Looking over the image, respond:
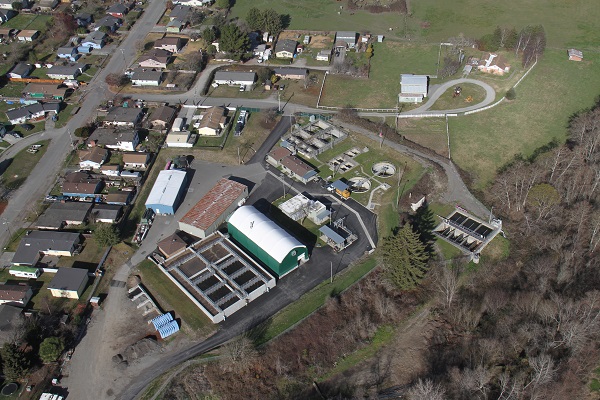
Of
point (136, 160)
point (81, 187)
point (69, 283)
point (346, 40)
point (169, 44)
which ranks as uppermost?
point (346, 40)

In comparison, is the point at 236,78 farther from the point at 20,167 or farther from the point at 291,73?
the point at 20,167

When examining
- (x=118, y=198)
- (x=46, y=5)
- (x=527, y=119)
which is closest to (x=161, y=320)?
(x=118, y=198)

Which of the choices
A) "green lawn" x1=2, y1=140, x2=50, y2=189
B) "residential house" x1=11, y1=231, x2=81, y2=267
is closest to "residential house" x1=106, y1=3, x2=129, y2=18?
"green lawn" x1=2, y1=140, x2=50, y2=189

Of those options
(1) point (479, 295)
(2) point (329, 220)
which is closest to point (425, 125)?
(2) point (329, 220)

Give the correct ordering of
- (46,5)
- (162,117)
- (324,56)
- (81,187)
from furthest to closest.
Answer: (46,5), (324,56), (162,117), (81,187)

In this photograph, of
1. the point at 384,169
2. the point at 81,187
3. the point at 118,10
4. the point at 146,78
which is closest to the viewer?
the point at 81,187

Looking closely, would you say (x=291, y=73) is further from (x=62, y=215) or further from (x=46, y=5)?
(x=46, y=5)

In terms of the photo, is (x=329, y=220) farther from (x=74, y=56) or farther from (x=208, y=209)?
(x=74, y=56)

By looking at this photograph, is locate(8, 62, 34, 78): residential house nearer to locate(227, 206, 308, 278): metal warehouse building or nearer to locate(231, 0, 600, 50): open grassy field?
locate(231, 0, 600, 50): open grassy field

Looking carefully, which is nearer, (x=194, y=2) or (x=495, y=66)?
(x=495, y=66)

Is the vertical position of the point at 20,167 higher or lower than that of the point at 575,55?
lower
